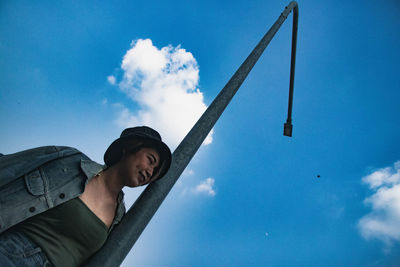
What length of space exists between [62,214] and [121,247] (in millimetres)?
794

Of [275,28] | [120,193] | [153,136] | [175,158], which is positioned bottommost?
[120,193]

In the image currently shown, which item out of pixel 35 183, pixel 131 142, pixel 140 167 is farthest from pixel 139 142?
pixel 35 183

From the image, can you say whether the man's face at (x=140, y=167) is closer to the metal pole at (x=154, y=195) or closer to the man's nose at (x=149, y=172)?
the man's nose at (x=149, y=172)

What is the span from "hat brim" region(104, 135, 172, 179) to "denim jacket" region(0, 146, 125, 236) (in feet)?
0.86

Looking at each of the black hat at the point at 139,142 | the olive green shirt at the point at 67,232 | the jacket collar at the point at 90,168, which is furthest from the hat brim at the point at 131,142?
the olive green shirt at the point at 67,232

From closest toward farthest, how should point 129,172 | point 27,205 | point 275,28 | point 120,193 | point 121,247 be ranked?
point 121,247
point 27,205
point 129,172
point 120,193
point 275,28

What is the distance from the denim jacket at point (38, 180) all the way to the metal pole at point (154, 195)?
72 centimetres

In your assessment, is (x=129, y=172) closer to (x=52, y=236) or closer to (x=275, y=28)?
(x=52, y=236)

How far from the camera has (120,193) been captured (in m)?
2.31

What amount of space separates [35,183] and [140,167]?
84cm

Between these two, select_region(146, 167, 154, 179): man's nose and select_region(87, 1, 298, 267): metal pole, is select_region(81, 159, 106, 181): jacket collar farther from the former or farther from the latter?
select_region(87, 1, 298, 267): metal pole

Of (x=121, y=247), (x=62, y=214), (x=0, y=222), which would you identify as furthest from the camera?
(x=62, y=214)

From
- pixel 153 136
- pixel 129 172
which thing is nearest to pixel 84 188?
pixel 129 172

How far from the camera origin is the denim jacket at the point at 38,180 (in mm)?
1594
